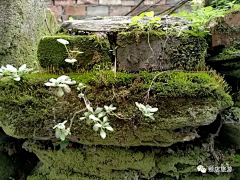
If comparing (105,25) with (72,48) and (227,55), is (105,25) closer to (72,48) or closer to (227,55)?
(72,48)

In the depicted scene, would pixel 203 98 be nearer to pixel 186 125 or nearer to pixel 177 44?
pixel 186 125

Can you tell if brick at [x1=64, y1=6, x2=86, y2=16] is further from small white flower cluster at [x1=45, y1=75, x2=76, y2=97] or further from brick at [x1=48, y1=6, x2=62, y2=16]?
small white flower cluster at [x1=45, y1=75, x2=76, y2=97]

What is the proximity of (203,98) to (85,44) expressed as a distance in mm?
608

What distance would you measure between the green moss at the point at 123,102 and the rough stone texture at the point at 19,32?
212 mm

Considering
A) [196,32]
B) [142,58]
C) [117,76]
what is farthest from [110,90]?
[196,32]

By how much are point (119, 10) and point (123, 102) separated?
165 centimetres

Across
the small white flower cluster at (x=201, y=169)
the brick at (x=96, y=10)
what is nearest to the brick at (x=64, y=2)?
the brick at (x=96, y=10)

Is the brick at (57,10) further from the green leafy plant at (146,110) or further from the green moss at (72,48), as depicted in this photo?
the green leafy plant at (146,110)

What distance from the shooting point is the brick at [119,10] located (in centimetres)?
223

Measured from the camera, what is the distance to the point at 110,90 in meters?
0.90

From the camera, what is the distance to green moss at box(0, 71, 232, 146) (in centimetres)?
89

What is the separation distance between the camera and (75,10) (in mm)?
2184

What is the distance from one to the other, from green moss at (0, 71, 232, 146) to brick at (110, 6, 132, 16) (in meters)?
1.52

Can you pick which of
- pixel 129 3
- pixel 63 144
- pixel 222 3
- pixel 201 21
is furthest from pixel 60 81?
pixel 129 3
